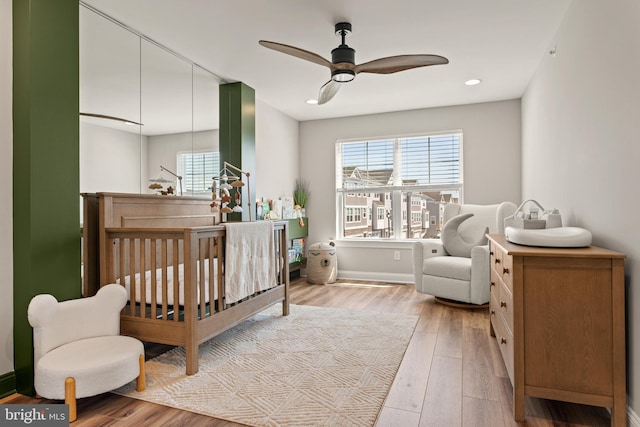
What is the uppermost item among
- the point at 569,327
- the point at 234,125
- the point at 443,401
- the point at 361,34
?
the point at 361,34

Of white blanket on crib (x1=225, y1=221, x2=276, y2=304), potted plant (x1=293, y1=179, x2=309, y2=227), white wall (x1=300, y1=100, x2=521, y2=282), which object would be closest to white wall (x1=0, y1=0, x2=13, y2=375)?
white blanket on crib (x1=225, y1=221, x2=276, y2=304)

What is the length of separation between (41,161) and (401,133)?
13.9 feet

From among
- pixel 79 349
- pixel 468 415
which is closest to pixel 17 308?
pixel 79 349

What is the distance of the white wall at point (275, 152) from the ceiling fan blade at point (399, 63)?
2184 mm

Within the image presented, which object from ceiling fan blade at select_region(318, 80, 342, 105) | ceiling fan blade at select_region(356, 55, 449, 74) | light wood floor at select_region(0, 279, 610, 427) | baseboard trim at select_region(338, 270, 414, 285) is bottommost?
light wood floor at select_region(0, 279, 610, 427)

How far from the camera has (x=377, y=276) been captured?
5.30 metres

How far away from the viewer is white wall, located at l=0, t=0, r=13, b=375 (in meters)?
Result: 2.00

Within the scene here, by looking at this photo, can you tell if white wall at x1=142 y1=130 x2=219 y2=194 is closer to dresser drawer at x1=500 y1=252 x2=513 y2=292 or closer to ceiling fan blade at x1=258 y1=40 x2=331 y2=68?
ceiling fan blade at x1=258 y1=40 x2=331 y2=68

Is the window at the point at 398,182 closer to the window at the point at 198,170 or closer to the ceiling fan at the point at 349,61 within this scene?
the window at the point at 198,170

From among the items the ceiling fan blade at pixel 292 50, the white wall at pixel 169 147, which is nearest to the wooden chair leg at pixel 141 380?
the white wall at pixel 169 147

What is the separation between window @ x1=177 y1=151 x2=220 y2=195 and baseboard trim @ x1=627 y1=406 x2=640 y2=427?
3296mm

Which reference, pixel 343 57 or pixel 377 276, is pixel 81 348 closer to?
pixel 343 57

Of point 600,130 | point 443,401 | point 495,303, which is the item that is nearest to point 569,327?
point 443,401

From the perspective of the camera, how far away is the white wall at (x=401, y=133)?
4750 mm
